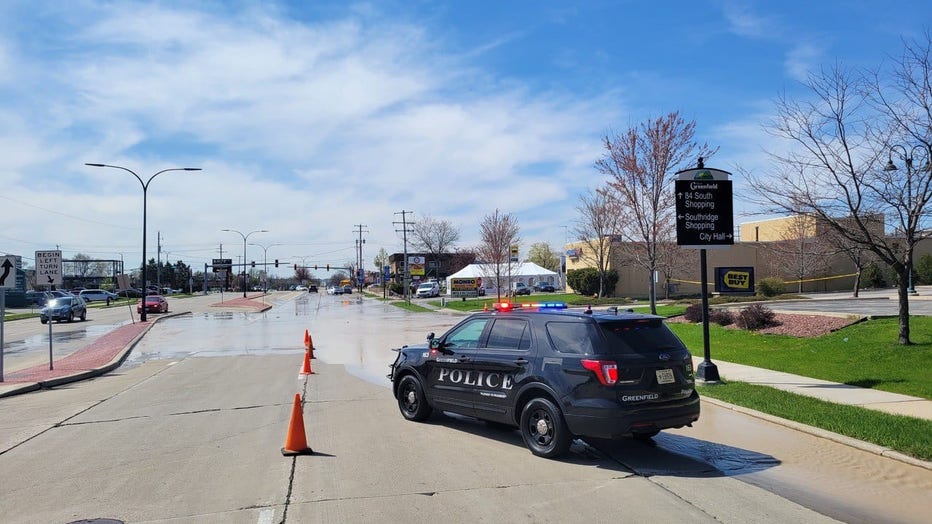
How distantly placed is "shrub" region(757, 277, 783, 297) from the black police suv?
37694 millimetres

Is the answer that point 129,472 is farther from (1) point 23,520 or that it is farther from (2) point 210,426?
(2) point 210,426

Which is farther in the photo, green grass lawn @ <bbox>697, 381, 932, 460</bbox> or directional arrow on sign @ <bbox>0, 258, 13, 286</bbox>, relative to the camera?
directional arrow on sign @ <bbox>0, 258, 13, 286</bbox>

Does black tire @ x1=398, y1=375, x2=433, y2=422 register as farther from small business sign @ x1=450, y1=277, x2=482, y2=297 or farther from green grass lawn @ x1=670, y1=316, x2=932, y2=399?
small business sign @ x1=450, y1=277, x2=482, y2=297

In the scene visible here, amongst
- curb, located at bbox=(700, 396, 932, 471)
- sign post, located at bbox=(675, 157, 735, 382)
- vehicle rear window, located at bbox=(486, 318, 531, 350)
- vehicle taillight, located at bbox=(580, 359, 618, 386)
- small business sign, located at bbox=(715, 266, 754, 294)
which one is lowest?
curb, located at bbox=(700, 396, 932, 471)

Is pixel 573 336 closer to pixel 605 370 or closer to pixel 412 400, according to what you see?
pixel 605 370

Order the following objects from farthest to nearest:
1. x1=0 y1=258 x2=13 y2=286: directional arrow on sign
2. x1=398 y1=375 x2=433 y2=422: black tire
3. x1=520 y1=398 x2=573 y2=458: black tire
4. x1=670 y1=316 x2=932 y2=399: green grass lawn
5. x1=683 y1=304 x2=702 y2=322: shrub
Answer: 1. x1=683 y1=304 x2=702 y2=322: shrub
2. x1=0 y1=258 x2=13 y2=286: directional arrow on sign
3. x1=670 y1=316 x2=932 y2=399: green grass lawn
4. x1=398 y1=375 x2=433 y2=422: black tire
5. x1=520 y1=398 x2=573 y2=458: black tire

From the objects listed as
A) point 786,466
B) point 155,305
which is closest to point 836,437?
point 786,466

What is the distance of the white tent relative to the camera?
68188 mm

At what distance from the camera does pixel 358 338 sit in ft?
86.5

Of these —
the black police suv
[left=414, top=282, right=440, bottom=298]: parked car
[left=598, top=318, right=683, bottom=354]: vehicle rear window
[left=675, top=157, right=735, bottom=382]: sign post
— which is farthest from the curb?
[left=414, top=282, right=440, bottom=298]: parked car

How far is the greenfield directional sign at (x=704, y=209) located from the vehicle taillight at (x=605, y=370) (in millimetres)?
6537

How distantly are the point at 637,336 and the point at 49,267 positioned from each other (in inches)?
639

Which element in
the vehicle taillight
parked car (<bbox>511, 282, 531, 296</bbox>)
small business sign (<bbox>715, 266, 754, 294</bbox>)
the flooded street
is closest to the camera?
the flooded street

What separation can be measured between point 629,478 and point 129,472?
5133 millimetres
